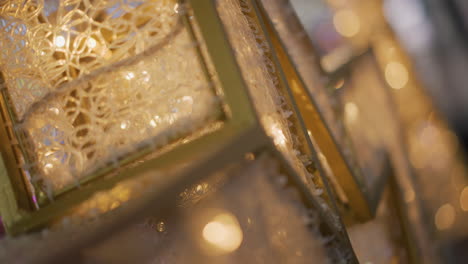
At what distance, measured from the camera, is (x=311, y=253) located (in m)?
0.34

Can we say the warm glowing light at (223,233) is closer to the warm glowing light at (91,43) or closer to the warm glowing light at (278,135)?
the warm glowing light at (278,135)

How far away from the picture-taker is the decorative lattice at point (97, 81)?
0.30 meters

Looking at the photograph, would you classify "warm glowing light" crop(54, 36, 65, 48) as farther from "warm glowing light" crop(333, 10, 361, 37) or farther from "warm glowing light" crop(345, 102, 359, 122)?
"warm glowing light" crop(333, 10, 361, 37)

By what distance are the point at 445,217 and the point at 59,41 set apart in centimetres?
94

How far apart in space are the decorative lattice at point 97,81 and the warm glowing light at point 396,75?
97cm

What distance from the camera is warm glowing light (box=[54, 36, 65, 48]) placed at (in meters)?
0.33

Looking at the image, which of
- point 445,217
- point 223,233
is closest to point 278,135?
point 223,233

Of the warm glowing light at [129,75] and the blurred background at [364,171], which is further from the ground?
the warm glowing light at [129,75]

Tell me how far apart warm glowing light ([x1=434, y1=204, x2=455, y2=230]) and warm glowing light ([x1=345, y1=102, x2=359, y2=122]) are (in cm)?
34

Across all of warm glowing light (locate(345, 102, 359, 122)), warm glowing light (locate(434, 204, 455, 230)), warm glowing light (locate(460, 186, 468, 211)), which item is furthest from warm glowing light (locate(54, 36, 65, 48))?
warm glowing light (locate(460, 186, 468, 211))

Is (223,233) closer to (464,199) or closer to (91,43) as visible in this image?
(91,43)

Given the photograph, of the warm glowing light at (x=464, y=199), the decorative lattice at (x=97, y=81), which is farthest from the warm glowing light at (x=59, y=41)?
the warm glowing light at (x=464, y=199)

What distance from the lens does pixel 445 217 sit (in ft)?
2.97

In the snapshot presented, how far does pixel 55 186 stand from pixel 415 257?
26.1 inches
